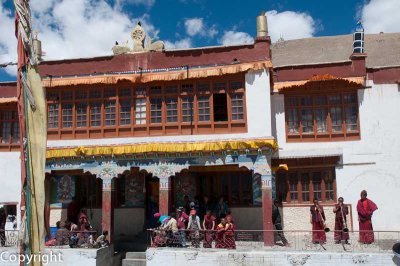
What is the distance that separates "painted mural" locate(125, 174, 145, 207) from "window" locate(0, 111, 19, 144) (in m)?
4.99

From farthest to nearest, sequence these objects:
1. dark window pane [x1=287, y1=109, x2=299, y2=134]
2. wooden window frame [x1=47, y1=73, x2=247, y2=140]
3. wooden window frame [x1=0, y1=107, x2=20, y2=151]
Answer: wooden window frame [x1=0, y1=107, x2=20, y2=151], dark window pane [x1=287, y1=109, x2=299, y2=134], wooden window frame [x1=47, y1=73, x2=247, y2=140]

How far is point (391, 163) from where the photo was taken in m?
16.4

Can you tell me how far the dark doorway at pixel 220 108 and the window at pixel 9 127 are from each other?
8659 mm

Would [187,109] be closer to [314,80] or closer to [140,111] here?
[140,111]

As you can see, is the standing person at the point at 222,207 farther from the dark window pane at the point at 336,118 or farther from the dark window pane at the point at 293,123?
the dark window pane at the point at 336,118

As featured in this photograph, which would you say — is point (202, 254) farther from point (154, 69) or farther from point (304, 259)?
point (154, 69)

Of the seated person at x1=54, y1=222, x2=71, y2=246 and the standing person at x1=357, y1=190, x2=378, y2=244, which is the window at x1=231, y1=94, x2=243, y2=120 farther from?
the seated person at x1=54, y1=222, x2=71, y2=246

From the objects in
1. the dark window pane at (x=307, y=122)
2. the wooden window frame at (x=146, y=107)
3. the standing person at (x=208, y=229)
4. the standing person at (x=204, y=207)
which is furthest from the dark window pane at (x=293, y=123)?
the standing person at (x=208, y=229)

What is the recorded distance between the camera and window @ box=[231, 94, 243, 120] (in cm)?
1577

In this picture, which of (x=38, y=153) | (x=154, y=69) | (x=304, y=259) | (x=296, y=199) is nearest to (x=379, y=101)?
(x=296, y=199)

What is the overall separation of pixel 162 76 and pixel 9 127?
24.6 ft

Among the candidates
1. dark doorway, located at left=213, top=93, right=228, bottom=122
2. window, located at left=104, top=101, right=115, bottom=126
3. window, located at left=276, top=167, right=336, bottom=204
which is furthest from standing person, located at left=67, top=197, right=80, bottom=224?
window, located at left=276, top=167, right=336, bottom=204

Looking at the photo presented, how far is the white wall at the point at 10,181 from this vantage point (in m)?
18.2

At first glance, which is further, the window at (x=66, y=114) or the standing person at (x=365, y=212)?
the window at (x=66, y=114)
